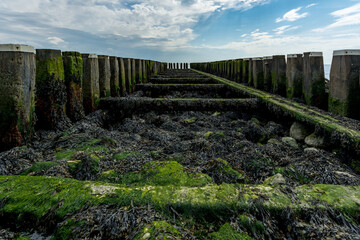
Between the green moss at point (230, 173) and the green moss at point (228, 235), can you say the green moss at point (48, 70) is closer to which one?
the green moss at point (230, 173)

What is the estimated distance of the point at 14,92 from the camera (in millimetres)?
2357

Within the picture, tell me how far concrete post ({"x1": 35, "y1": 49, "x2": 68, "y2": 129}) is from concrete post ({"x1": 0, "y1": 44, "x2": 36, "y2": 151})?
1.18 ft

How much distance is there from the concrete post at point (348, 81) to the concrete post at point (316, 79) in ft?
2.18

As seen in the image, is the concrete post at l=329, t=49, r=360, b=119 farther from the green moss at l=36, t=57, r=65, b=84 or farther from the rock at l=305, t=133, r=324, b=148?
the green moss at l=36, t=57, r=65, b=84

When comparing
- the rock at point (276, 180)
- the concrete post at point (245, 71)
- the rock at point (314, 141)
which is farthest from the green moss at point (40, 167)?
the concrete post at point (245, 71)

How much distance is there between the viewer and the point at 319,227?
1.06 meters

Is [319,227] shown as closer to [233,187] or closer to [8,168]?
[233,187]

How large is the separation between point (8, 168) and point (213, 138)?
223cm

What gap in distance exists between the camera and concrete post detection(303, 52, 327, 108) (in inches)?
158

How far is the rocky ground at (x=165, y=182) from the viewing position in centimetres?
108

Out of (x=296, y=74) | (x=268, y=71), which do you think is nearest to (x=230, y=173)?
(x=296, y=74)

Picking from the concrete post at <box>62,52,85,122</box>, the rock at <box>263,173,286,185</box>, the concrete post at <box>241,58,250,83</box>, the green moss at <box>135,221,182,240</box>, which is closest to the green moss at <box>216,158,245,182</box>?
the rock at <box>263,173,286,185</box>

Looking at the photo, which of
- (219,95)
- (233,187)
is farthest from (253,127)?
(219,95)

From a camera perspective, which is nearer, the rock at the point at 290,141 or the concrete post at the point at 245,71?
the rock at the point at 290,141
